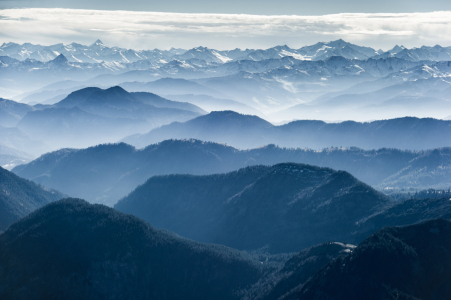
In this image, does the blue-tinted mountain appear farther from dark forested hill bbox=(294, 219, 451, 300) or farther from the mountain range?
dark forested hill bbox=(294, 219, 451, 300)

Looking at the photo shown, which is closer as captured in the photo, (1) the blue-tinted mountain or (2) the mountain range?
(2) the mountain range

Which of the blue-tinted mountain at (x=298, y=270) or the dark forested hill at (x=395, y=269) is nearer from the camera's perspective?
the dark forested hill at (x=395, y=269)

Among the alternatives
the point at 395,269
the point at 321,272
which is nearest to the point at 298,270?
the point at 321,272

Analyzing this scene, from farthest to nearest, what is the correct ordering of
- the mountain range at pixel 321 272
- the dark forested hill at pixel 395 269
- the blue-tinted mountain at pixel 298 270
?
the blue-tinted mountain at pixel 298 270 → the mountain range at pixel 321 272 → the dark forested hill at pixel 395 269

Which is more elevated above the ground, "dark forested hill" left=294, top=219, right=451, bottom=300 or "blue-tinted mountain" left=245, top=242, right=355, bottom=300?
"dark forested hill" left=294, top=219, right=451, bottom=300

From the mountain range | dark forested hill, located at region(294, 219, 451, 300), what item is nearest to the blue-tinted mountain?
the mountain range

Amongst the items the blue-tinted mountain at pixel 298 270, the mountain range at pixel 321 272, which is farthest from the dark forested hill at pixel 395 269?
the blue-tinted mountain at pixel 298 270

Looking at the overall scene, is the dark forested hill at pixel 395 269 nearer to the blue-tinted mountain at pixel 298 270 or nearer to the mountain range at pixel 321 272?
the mountain range at pixel 321 272

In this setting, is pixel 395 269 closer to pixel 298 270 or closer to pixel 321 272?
pixel 321 272
